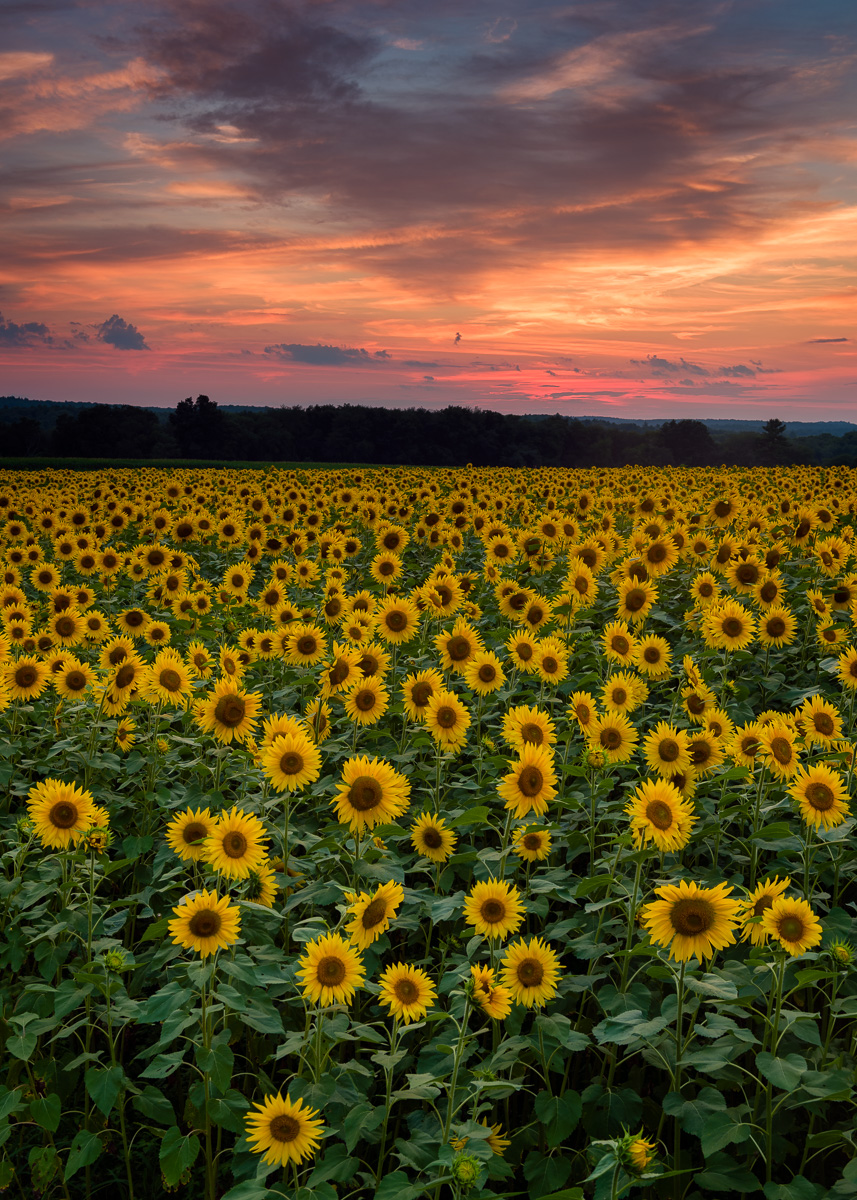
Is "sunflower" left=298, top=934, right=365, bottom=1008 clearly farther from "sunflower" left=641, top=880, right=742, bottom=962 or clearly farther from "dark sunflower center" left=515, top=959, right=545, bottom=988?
"sunflower" left=641, top=880, right=742, bottom=962

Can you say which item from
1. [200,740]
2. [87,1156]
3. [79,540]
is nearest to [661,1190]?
[87,1156]

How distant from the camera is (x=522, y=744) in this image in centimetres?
509

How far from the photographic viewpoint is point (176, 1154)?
363 cm

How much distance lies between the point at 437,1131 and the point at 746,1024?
2.18 m

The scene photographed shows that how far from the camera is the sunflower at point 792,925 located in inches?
139

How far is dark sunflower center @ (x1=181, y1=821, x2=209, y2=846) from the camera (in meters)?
4.77

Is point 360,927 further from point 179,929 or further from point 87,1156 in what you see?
point 87,1156

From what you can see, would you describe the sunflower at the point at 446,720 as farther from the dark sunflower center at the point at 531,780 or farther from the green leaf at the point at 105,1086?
the green leaf at the point at 105,1086

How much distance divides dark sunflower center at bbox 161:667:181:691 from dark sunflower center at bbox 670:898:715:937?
176 inches

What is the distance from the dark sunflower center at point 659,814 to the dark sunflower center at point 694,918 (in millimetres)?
506

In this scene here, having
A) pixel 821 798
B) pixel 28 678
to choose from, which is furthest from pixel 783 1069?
pixel 28 678

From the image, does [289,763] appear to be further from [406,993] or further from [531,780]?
[406,993]

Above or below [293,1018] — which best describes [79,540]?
above

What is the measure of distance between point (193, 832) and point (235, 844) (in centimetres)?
59
